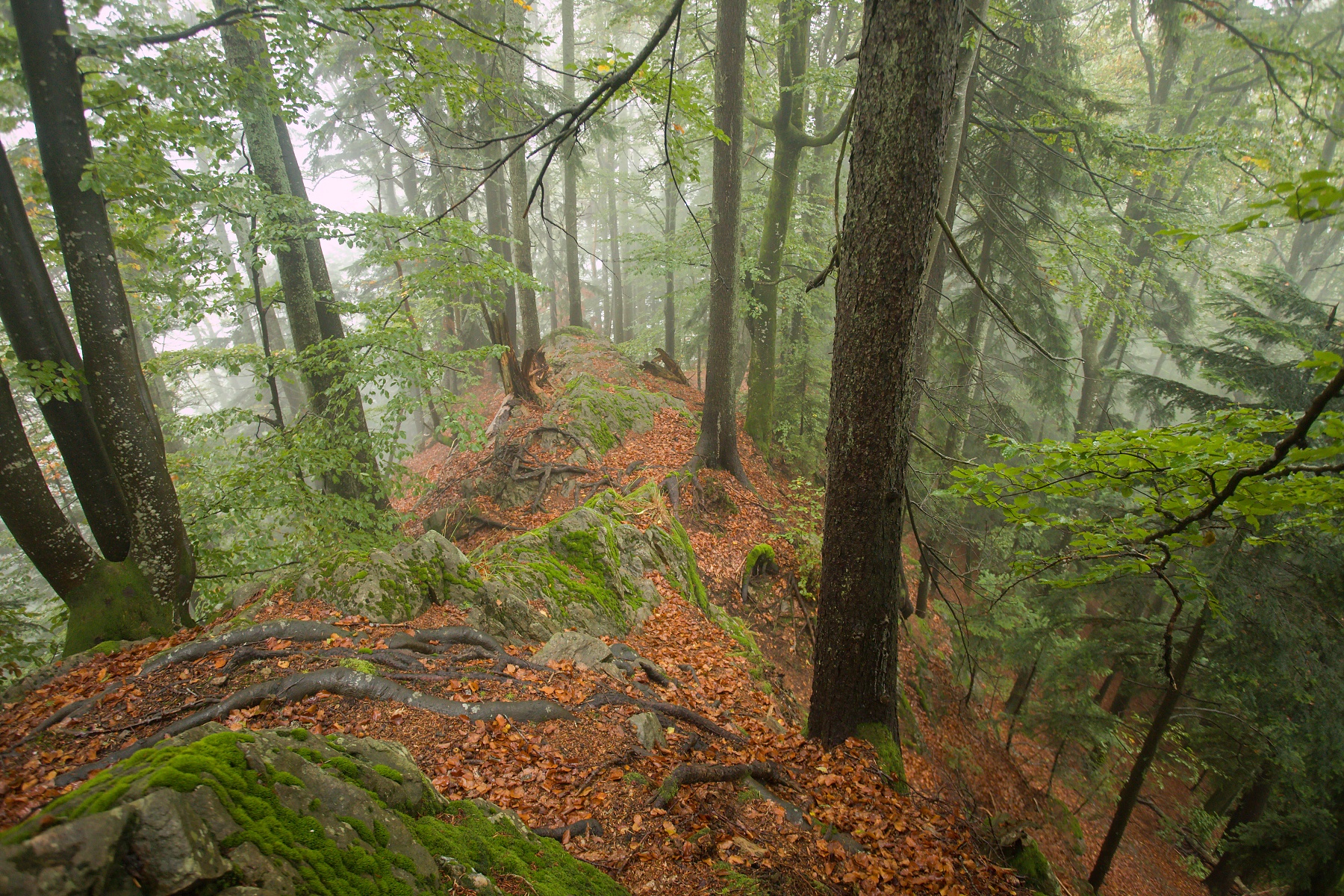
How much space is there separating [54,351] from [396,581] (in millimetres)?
3691

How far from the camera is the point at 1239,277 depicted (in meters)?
7.78

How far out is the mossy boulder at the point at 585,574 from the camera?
209 inches

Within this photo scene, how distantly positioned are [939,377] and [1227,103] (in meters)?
12.9

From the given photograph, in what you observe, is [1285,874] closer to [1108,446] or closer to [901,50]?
[1108,446]

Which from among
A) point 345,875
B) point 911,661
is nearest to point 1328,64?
point 911,661

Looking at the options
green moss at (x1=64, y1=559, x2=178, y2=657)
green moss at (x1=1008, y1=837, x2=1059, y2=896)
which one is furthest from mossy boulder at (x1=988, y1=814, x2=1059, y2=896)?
green moss at (x1=64, y1=559, x2=178, y2=657)

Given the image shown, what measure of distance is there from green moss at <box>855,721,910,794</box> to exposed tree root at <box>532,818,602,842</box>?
2.21 m

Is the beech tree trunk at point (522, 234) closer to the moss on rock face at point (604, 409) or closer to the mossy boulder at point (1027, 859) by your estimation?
the moss on rock face at point (604, 409)

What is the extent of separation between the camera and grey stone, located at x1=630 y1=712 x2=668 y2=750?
389 cm

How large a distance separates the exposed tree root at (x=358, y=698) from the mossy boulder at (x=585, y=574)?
4.17 feet

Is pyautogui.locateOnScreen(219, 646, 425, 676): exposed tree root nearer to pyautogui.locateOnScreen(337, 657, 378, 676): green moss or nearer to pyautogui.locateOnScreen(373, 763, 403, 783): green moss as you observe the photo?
pyautogui.locateOnScreen(337, 657, 378, 676): green moss

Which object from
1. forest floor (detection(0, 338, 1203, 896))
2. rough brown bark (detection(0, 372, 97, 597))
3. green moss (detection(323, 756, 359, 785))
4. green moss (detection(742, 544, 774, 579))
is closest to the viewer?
green moss (detection(323, 756, 359, 785))

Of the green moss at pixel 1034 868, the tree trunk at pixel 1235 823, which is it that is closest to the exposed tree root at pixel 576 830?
the green moss at pixel 1034 868

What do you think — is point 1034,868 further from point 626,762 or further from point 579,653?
point 579,653
